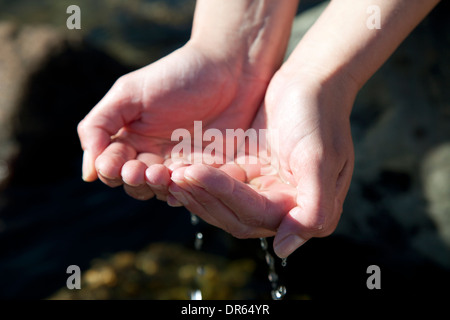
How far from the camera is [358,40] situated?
2.18 meters

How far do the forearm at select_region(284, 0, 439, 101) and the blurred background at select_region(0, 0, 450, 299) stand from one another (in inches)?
31.8

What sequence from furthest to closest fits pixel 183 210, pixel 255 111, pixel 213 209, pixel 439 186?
pixel 183 210
pixel 439 186
pixel 255 111
pixel 213 209

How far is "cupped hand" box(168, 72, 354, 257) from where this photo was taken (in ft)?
5.61

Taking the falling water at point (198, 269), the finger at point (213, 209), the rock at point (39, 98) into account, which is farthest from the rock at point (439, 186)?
the rock at point (39, 98)

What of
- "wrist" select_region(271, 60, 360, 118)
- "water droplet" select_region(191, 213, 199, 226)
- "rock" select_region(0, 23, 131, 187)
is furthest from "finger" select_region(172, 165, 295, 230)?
"rock" select_region(0, 23, 131, 187)

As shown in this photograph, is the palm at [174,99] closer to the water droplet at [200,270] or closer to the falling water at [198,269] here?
the falling water at [198,269]

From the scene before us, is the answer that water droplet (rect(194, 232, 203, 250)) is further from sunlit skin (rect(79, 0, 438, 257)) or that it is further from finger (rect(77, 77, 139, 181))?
finger (rect(77, 77, 139, 181))

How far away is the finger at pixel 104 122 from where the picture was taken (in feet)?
6.77

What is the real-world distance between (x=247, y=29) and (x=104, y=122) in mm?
1069

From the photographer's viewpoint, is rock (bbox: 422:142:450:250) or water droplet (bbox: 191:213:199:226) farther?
water droplet (bbox: 191:213:199:226)

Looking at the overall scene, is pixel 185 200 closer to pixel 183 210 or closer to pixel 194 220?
pixel 194 220

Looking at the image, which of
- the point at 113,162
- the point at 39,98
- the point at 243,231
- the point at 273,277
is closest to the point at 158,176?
the point at 113,162

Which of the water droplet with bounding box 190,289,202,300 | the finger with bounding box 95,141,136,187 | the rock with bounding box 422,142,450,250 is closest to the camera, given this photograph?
the finger with bounding box 95,141,136,187
